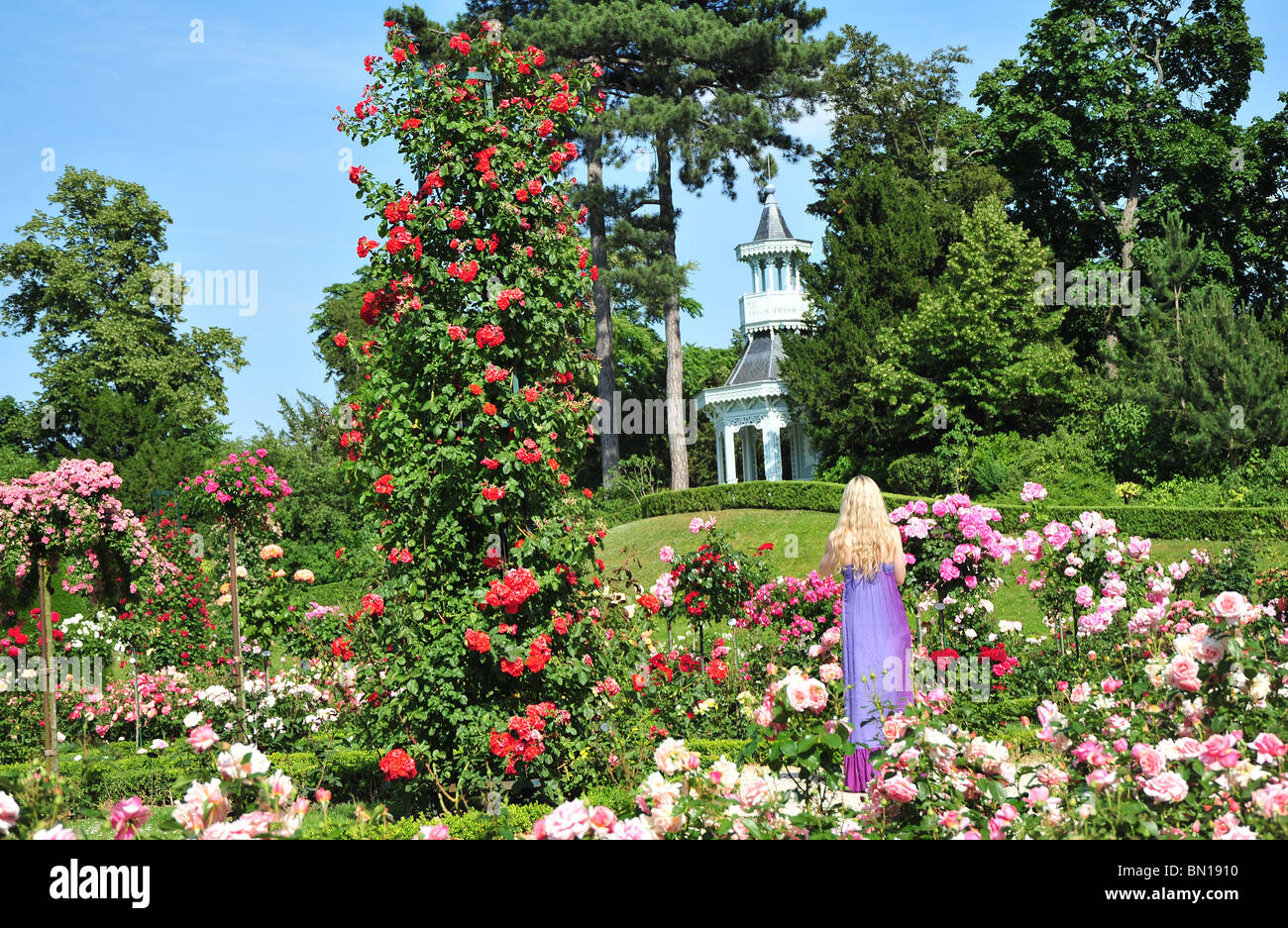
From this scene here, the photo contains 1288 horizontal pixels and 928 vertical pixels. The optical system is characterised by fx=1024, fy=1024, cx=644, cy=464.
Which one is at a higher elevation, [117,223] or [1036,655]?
[117,223]

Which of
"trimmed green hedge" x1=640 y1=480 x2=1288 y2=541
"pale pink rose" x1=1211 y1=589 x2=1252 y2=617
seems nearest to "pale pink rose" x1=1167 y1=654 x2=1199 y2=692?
"pale pink rose" x1=1211 y1=589 x2=1252 y2=617

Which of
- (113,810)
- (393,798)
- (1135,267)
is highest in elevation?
(1135,267)

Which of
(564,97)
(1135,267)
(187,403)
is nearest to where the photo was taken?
(564,97)

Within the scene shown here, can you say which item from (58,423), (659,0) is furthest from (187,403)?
(659,0)

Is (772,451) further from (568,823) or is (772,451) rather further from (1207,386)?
(568,823)

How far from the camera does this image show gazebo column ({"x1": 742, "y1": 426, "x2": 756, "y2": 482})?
31.4m

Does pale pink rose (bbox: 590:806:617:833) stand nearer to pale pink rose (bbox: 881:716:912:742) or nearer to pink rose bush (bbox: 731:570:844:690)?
pale pink rose (bbox: 881:716:912:742)

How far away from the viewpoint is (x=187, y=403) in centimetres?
3120

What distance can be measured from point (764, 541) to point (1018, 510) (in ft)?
16.2

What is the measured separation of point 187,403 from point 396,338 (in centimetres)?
2847

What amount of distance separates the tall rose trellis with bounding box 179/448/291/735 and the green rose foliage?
2.83 m

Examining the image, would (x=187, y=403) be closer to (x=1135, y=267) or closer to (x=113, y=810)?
(x=1135, y=267)

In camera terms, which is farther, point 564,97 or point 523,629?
point 564,97
